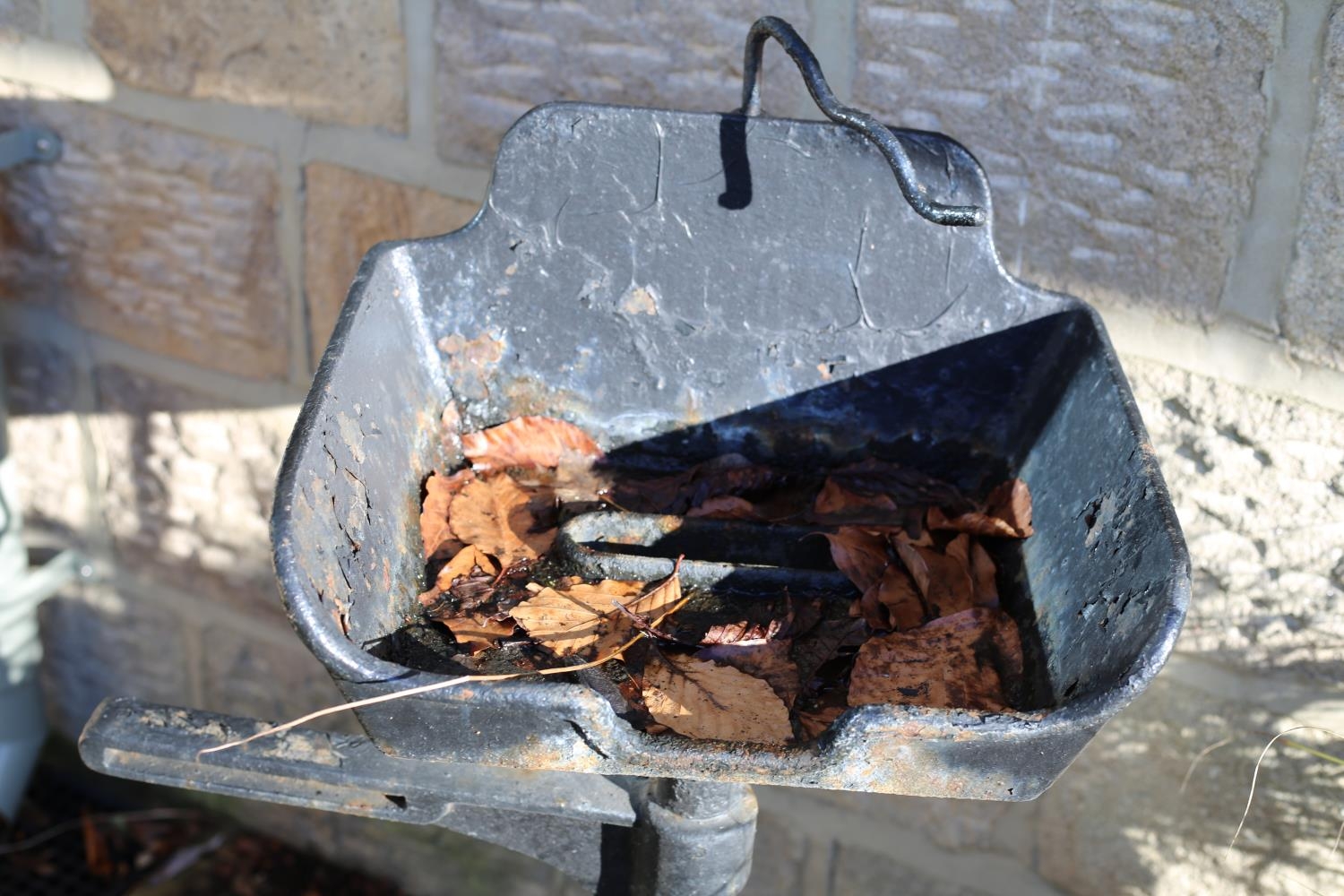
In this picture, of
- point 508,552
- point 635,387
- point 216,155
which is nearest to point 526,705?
point 508,552

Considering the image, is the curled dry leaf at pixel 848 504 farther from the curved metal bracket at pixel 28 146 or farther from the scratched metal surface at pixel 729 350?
the curved metal bracket at pixel 28 146

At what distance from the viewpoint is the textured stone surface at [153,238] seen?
145cm

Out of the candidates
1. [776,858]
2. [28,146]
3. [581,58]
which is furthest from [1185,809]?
[28,146]

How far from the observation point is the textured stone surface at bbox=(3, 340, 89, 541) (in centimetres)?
170

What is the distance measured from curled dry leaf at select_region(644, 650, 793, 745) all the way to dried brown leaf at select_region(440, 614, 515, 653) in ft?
0.34

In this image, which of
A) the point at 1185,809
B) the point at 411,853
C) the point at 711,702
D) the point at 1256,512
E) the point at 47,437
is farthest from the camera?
the point at 411,853

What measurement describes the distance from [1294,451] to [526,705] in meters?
0.79

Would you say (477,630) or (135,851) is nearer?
(477,630)

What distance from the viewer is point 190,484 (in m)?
1.67

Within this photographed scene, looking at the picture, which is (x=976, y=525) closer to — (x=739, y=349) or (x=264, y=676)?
(x=739, y=349)

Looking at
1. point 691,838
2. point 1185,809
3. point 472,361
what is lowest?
point 1185,809

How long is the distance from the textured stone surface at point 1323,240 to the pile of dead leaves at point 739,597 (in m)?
0.33

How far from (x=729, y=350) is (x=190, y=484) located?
0.98 meters

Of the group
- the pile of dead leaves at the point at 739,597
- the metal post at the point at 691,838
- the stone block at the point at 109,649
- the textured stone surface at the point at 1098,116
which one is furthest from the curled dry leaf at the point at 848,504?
the stone block at the point at 109,649
